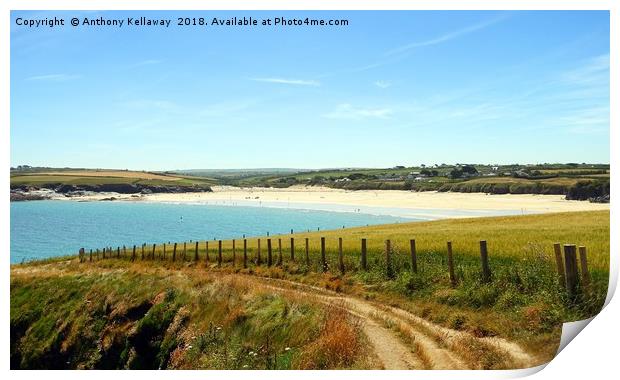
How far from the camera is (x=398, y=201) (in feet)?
395

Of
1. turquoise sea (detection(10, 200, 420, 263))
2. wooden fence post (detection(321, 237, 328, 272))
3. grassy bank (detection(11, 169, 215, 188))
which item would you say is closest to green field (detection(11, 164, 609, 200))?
grassy bank (detection(11, 169, 215, 188))

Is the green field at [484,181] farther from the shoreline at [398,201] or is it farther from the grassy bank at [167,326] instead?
the grassy bank at [167,326]

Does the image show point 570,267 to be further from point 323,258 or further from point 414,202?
point 414,202

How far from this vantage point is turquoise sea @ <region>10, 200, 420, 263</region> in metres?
76.5

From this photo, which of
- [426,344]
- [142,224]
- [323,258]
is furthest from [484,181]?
[426,344]

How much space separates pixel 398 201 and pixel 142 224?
61.4 metres

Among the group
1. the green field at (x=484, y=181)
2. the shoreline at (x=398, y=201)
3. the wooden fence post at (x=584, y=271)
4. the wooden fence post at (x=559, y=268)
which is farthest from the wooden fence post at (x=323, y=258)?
the shoreline at (x=398, y=201)

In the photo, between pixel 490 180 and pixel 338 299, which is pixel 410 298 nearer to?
pixel 338 299

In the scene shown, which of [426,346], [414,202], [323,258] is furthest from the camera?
[414,202]

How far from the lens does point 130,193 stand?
189m

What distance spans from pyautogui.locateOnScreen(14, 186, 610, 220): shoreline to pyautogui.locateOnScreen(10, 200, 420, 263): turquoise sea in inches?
324

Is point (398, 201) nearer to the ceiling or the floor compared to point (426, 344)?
nearer to the floor

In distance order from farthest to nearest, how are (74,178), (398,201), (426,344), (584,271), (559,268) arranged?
(74,178) < (398,201) < (559,268) < (584,271) < (426,344)

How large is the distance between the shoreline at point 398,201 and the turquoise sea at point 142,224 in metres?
8.23
